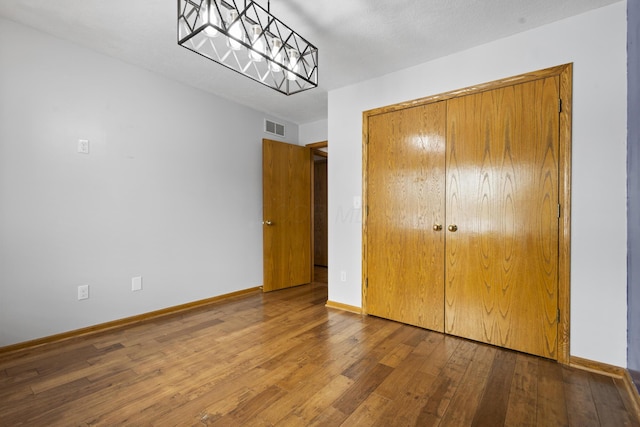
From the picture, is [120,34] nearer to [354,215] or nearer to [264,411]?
[354,215]

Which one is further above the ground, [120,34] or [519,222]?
[120,34]

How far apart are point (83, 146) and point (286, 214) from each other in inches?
90.5

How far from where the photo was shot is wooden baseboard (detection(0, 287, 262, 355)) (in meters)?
2.15

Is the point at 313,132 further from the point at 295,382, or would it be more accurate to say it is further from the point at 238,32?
the point at 295,382

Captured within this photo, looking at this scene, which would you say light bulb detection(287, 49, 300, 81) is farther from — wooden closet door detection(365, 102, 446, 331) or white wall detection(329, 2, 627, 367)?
white wall detection(329, 2, 627, 367)

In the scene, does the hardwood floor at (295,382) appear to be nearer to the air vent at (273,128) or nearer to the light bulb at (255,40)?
the light bulb at (255,40)

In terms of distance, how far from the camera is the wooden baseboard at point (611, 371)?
1.60 meters

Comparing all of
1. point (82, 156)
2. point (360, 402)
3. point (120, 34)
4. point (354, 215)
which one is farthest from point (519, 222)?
point (82, 156)

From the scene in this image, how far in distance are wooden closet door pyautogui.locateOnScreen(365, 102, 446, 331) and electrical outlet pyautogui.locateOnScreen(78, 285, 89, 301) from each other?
253 cm

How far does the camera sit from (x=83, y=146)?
2.42 m

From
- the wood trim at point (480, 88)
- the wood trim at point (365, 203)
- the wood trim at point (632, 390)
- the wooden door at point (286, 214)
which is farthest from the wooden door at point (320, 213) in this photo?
the wood trim at point (632, 390)

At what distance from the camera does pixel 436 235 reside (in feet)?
8.23

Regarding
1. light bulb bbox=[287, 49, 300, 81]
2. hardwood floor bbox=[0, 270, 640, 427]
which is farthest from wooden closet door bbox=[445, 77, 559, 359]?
light bulb bbox=[287, 49, 300, 81]

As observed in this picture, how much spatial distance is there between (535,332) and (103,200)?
143 inches
